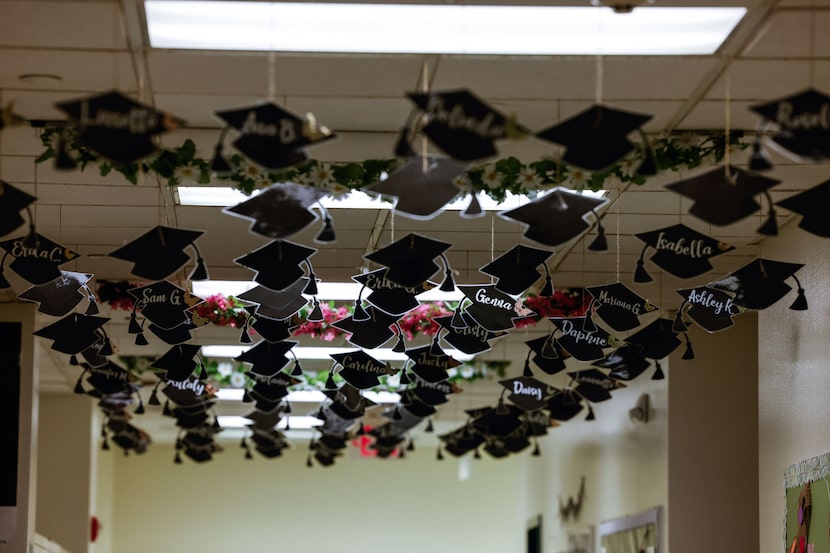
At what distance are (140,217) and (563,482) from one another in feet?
28.7

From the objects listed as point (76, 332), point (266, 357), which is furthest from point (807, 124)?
point (76, 332)

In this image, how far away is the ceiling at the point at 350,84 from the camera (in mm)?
5355

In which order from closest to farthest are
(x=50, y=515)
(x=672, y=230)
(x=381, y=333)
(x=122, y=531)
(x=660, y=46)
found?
(x=660, y=46)
(x=672, y=230)
(x=381, y=333)
(x=50, y=515)
(x=122, y=531)

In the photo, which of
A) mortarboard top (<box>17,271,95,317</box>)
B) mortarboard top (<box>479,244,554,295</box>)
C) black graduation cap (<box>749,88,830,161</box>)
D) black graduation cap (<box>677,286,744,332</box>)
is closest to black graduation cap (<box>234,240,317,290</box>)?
mortarboard top (<box>479,244,554,295</box>)

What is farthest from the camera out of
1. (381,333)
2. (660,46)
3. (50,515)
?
(50,515)

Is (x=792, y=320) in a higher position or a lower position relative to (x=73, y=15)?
lower

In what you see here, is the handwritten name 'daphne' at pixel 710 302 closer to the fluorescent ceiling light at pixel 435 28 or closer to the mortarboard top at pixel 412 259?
the mortarboard top at pixel 412 259

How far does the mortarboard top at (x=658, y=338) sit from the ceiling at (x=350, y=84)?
791mm

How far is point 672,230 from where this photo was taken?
6.37 meters

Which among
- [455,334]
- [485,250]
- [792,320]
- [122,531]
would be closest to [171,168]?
[455,334]

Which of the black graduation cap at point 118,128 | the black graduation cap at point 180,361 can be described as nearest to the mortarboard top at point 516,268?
the black graduation cap at point 180,361

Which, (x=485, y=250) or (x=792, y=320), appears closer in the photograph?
(x=792, y=320)

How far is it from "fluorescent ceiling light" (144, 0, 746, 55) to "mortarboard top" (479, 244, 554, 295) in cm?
161

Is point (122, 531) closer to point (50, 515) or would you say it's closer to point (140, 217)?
point (50, 515)
